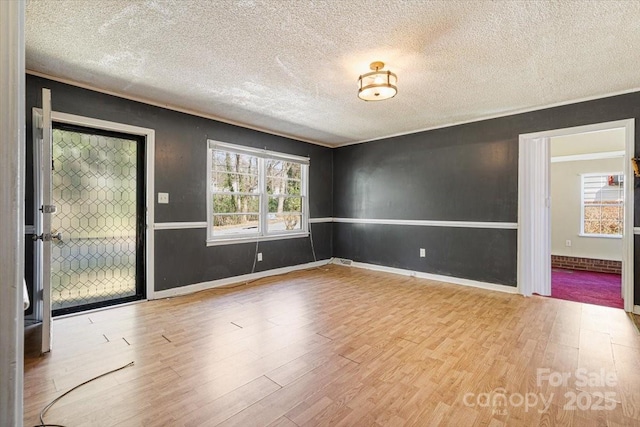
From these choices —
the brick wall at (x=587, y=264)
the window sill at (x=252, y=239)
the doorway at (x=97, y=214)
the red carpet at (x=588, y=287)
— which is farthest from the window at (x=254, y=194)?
the brick wall at (x=587, y=264)

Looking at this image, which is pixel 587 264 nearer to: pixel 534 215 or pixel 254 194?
pixel 534 215

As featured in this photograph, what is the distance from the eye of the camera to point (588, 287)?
442cm

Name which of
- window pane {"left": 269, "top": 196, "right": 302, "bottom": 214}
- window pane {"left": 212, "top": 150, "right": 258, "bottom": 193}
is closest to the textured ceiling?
window pane {"left": 212, "top": 150, "right": 258, "bottom": 193}

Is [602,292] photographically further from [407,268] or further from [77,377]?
[77,377]

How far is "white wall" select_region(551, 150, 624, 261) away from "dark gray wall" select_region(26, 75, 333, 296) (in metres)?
5.70

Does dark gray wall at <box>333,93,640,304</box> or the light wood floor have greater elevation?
dark gray wall at <box>333,93,640,304</box>

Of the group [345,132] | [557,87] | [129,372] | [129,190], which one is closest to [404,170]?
[345,132]

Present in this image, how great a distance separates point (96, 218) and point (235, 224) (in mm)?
1748

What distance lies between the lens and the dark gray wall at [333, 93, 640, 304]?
12.9 ft

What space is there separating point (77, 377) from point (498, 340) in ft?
10.4

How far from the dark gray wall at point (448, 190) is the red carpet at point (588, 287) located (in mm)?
561

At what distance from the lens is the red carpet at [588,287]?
3802mm

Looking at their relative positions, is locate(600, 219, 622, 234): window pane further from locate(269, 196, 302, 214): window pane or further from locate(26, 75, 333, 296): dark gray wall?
locate(26, 75, 333, 296): dark gray wall

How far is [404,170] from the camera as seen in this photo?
203 inches
